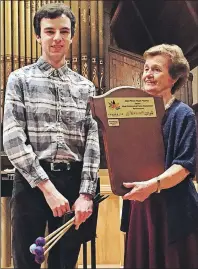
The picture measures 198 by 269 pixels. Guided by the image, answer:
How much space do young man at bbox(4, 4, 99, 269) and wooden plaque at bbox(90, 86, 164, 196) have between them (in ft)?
0.60

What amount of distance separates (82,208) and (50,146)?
203 millimetres

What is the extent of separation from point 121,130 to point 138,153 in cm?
8

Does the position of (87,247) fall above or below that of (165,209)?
below

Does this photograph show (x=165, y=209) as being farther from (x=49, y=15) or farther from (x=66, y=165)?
(x=49, y=15)

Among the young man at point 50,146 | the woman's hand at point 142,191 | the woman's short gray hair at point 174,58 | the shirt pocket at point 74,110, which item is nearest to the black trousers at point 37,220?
the young man at point 50,146

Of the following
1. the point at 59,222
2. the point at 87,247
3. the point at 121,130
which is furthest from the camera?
the point at 87,247

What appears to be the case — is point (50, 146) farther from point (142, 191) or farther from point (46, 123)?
point (142, 191)

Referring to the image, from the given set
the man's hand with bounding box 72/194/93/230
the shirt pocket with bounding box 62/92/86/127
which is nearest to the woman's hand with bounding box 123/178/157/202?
the man's hand with bounding box 72/194/93/230

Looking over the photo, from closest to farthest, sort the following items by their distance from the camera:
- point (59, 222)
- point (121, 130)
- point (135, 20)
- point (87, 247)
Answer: point (121, 130), point (59, 222), point (87, 247), point (135, 20)

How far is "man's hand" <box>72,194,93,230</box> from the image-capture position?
1.31m

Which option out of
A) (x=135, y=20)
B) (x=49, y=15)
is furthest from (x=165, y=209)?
(x=135, y=20)

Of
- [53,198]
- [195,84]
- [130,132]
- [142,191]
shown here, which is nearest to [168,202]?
[142,191]

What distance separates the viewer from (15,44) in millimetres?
2117

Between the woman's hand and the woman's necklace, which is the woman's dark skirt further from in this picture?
the woman's necklace
